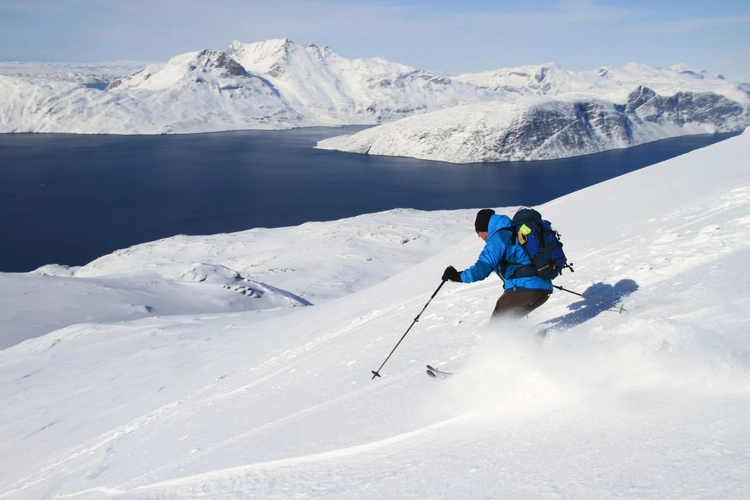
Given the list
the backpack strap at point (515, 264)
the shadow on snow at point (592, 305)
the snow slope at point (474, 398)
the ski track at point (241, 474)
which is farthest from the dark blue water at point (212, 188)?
the backpack strap at point (515, 264)

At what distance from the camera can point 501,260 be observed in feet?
19.5

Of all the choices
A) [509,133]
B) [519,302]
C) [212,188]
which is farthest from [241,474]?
[509,133]

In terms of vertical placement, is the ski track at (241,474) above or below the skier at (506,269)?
below

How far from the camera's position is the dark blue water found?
208ft

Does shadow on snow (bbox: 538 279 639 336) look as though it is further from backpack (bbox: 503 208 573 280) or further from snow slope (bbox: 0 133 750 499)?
backpack (bbox: 503 208 573 280)

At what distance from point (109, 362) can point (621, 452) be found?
15195mm

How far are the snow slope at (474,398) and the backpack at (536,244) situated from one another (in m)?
0.69

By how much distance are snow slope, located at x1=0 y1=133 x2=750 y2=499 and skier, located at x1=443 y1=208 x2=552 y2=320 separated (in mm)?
289

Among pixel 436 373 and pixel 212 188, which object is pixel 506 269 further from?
pixel 212 188

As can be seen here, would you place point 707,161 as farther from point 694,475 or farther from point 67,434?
point 67,434

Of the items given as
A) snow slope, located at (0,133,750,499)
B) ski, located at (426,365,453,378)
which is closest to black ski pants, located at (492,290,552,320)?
snow slope, located at (0,133,750,499)

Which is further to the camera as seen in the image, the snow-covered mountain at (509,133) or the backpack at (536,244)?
the snow-covered mountain at (509,133)

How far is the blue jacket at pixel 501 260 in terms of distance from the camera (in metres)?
5.88

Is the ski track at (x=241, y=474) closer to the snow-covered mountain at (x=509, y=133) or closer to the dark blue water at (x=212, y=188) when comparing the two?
the dark blue water at (x=212, y=188)
